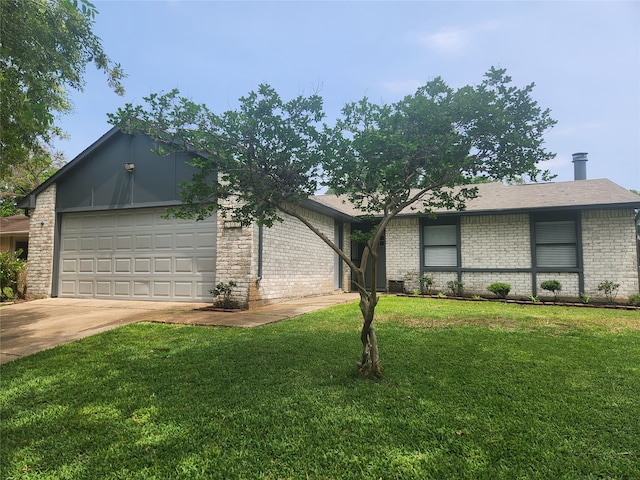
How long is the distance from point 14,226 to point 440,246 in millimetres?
18318

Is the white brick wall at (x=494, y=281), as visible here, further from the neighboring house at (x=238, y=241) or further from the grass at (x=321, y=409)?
the grass at (x=321, y=409)

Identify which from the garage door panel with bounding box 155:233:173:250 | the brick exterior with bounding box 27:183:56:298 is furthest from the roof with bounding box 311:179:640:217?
the brick exterior with bounding box 27:183:56:298

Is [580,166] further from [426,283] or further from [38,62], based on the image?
[38,62]

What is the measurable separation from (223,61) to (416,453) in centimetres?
765

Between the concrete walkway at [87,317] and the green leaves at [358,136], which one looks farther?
the concrete walkway at [87,317]

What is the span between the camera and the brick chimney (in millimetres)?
13744

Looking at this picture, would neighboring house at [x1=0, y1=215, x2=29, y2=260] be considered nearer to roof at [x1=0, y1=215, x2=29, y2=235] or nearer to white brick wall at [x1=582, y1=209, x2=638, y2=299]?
roof at [x1=0, y1=215, x2=29, y2=235]

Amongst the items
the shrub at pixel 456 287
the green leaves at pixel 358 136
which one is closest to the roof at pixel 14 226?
the green leaves at pixel 358 136

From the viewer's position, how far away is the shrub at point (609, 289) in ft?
33.3

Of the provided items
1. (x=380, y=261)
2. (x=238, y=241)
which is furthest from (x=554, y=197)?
(x=238, y=241)

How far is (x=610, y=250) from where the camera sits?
34.3 ft

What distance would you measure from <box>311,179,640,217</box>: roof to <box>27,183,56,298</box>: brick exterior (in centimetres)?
813

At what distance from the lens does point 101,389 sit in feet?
11.5

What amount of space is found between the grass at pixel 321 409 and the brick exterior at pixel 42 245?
739 centimetres
